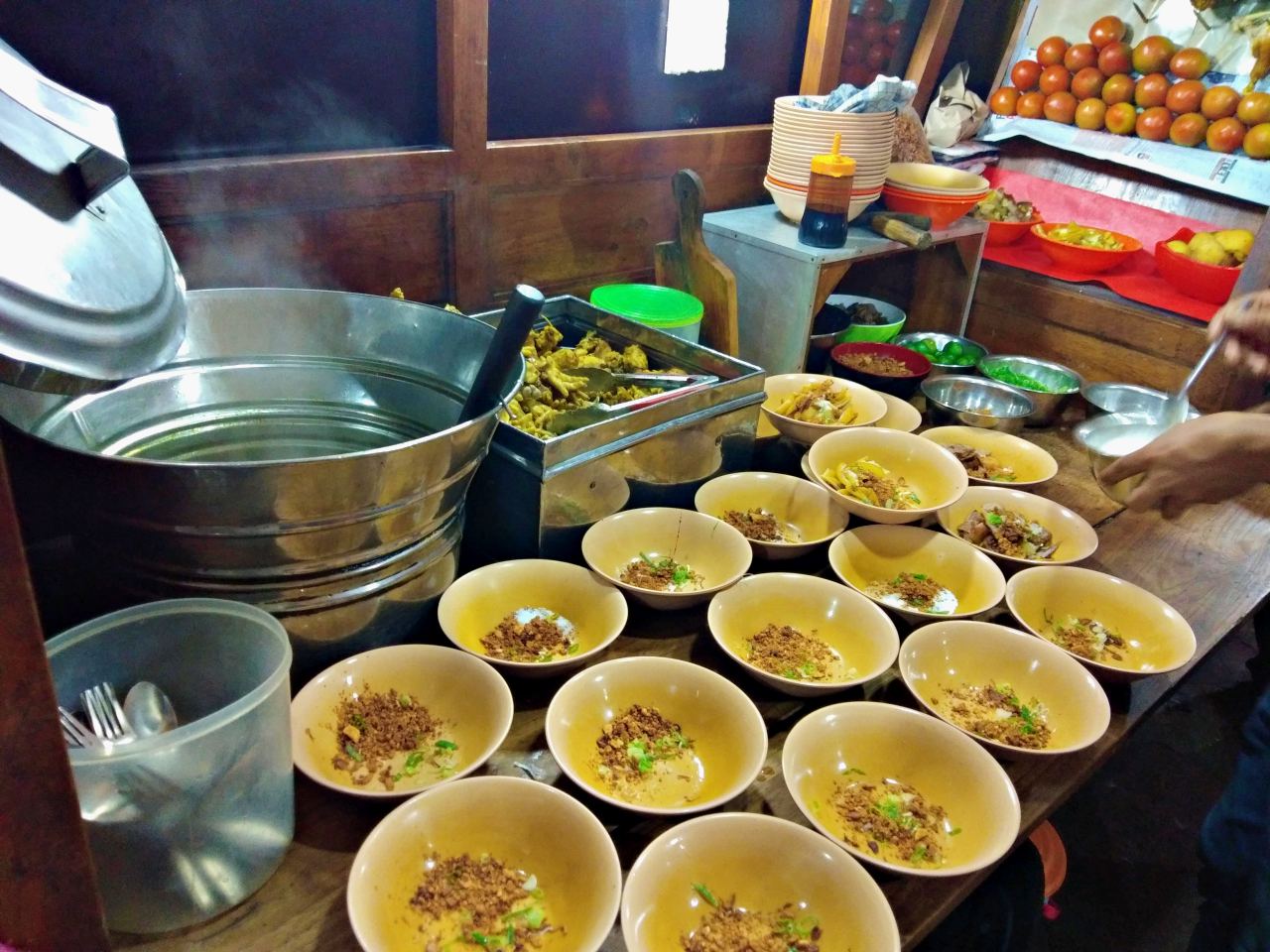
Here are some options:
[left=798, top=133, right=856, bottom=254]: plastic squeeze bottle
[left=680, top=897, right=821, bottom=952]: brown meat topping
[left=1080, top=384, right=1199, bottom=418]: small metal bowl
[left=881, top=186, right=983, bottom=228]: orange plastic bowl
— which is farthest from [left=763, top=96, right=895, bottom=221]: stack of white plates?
[left=680, top=897, right=821, bottom=952]: brown meat topping

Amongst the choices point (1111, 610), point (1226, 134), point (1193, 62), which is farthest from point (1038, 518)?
point (1193, 62)

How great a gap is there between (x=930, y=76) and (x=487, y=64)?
6.81 feet

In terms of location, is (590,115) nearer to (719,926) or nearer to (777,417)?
(777,417)

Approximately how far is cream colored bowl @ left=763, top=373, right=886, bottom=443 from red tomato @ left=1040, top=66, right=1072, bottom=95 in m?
2.11

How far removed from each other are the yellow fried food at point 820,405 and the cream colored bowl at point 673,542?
58 centimetres

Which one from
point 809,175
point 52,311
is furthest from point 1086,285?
point 52,311

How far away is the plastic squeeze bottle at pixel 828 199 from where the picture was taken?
7.74ft

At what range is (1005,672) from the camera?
1540 millimetres

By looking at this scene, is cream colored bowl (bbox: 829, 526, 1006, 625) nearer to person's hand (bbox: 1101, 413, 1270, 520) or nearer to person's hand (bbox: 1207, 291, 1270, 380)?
person's hand (bbox: 1101, 413, 1270, 520)

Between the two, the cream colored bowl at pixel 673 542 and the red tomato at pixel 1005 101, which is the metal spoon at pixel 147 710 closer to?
the cream colored bowl at pixel 673 542

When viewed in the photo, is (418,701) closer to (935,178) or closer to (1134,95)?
(935,178)

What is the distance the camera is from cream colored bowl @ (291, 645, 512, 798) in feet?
3.83

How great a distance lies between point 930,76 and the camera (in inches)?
132

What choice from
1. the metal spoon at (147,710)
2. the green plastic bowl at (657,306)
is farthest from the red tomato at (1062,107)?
the metal spoon at (147,710)
